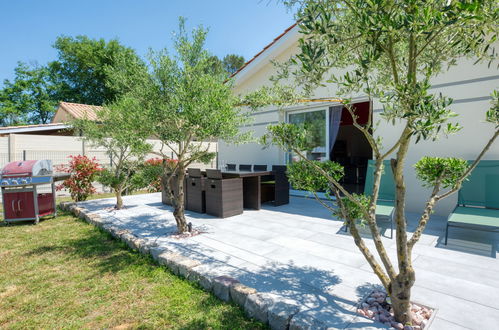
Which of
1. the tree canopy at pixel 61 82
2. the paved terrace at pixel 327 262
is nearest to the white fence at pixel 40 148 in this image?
the paved terrace at pixel 327 262

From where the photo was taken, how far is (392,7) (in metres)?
1.88

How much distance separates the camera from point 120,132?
509 cm

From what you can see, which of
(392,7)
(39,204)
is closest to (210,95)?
(392,7)

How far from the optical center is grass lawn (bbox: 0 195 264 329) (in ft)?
8.80

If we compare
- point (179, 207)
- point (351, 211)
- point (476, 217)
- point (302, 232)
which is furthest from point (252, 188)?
point (476, 217)

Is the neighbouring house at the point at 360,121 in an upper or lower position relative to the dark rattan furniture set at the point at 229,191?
upper

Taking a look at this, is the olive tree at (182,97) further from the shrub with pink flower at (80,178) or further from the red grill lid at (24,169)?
the shrub with pink flower at (80,178)

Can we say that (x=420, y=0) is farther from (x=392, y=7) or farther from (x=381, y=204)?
(x=381, y=204)

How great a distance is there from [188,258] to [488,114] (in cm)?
372

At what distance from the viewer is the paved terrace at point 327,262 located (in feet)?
8.36

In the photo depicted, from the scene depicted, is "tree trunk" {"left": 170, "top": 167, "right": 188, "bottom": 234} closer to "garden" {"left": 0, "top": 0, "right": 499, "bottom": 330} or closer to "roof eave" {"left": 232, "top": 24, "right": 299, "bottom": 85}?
"garden" {"left": 0, "top": 0, "right": 499, "bottom": 330}

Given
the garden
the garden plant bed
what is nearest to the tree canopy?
the garden

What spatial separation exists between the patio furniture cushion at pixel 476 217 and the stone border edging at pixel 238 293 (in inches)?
128

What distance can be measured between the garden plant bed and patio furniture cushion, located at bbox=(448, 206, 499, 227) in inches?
89.4
